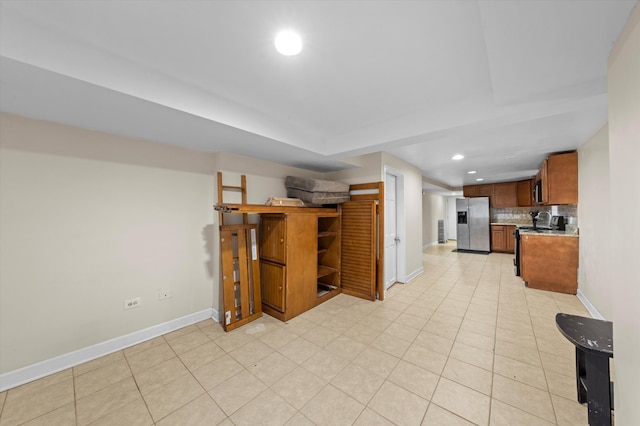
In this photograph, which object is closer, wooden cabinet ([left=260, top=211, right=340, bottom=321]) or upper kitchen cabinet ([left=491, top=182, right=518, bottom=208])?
wooden cabinet ([left=260, top=211, right=340, bottom=321])

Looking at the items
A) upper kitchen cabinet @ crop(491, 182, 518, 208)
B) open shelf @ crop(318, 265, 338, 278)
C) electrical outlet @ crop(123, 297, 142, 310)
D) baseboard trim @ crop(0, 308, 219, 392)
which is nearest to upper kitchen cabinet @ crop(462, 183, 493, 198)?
upper kitchen cabinet @ crop(491, 182, 518, 208)

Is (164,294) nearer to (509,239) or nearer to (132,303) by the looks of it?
(132,303)

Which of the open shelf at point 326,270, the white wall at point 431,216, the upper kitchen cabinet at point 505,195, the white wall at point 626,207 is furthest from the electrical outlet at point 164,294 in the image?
the upper kitchen cabinet at point 505,195

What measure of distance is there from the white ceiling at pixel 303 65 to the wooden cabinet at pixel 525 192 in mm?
4803

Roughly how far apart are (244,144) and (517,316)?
3.97 m

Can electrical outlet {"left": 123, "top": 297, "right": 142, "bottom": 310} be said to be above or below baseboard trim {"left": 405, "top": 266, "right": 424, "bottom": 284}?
above

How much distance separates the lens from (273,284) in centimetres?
293

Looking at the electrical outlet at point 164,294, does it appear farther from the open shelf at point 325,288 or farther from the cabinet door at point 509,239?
the cabinet door at point 509,239

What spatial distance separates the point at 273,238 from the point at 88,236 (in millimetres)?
1792

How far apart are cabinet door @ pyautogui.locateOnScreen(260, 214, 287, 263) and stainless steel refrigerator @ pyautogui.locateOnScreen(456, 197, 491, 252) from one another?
6.70 metres

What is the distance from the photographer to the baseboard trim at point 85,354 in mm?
1764

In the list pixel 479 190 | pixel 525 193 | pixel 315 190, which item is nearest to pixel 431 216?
pixel 479 190

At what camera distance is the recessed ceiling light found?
1.23 metres

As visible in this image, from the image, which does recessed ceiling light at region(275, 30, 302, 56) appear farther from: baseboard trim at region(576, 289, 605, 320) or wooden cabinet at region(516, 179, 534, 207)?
wooden cabinet at region(516, 179, 534, 207)
